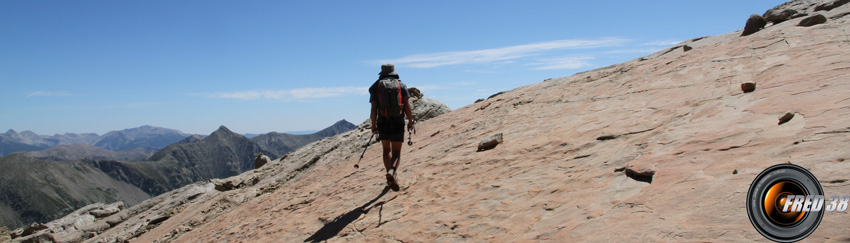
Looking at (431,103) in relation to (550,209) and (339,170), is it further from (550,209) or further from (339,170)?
(550,209)

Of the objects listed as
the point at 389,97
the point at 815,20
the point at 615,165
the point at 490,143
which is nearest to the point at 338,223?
the point at 389,97

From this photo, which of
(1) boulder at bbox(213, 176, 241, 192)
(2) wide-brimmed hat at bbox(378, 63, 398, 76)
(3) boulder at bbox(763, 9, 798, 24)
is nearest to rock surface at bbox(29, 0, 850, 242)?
(3) boulder at bbox(763, 9, 798, 24)

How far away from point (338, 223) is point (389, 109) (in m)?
2.89

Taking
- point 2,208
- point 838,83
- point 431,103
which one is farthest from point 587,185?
point 2,208

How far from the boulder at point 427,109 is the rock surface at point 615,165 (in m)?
6.59

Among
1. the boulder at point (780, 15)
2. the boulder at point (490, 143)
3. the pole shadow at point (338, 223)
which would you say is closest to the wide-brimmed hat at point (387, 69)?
the pole shadow at point (338, 223)

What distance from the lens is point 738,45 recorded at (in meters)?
16.0

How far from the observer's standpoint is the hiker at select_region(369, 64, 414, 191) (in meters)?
Result: 10.6

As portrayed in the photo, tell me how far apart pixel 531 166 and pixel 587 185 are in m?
2.14

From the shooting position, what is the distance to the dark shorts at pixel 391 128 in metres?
10.9

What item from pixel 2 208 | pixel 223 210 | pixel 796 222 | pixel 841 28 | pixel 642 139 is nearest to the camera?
pixel 796 222

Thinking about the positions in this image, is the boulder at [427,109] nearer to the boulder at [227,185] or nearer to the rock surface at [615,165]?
the rock surface at [615,165]

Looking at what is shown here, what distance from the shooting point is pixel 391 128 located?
10.9 meters

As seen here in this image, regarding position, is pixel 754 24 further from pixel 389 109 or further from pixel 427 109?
pixel 389 109
